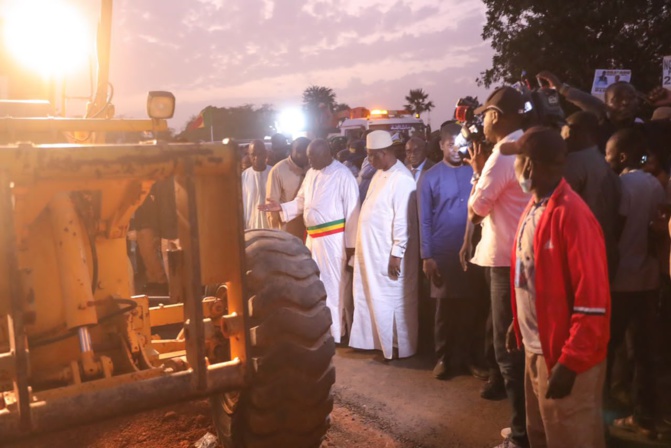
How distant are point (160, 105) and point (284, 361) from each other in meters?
1.54

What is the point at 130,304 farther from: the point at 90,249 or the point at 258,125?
the point at 258,125

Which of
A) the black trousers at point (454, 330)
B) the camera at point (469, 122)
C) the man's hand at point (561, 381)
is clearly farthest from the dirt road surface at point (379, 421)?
the camera at point (469, 122)

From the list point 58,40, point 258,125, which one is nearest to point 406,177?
point 58,40

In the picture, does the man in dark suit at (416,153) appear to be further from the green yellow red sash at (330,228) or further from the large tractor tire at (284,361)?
the large tractor tire at (284,361)

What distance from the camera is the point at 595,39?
2902 cm

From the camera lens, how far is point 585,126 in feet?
Result: 16.2

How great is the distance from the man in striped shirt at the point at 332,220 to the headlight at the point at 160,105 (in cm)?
416

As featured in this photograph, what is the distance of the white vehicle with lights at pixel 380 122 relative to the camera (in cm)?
2395

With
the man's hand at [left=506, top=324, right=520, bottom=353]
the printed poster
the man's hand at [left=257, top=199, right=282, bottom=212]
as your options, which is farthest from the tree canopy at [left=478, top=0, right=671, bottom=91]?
the man's hand at [left=506, top=324, right=520, bottom=353]

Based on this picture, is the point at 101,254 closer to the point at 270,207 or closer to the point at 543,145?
the point at 543,145

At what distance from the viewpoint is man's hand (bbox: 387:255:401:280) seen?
7062 mm

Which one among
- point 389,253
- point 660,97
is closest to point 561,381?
point 389,253

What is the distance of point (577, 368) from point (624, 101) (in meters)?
3.77

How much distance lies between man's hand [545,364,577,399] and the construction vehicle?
3.95ft
